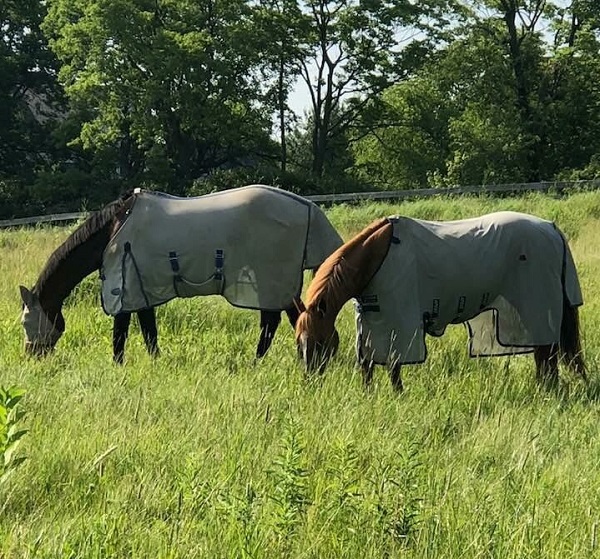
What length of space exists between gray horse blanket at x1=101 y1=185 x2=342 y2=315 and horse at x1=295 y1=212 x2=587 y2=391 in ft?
4.12

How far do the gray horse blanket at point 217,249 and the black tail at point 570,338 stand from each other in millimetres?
1910

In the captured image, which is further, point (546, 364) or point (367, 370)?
point (546, 364)

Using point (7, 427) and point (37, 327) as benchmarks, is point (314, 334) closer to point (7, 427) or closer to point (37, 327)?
point (7, 427)

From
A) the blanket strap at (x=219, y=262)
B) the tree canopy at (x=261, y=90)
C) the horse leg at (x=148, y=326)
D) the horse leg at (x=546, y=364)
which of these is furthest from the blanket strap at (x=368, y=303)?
the tree canopy at (x=261, y=90)

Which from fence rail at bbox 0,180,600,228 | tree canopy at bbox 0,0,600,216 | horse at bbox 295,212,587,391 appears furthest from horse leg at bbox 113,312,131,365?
tree canopy at bbox 0,0,600,216

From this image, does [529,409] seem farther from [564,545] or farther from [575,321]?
[564,545]

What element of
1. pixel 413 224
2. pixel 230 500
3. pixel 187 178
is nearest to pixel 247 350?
pixel 413 224

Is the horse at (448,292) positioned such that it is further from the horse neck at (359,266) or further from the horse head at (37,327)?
the horse head at (37,327)

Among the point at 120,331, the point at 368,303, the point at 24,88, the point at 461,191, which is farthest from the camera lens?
the point at 24,88

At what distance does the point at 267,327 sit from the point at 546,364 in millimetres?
2174

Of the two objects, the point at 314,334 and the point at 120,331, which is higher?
the point at 314,334

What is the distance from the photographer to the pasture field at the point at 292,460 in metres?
2.28

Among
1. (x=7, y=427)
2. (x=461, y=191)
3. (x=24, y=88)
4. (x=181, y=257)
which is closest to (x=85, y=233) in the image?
(x=181, y=257)

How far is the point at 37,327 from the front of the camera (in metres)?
5.25
